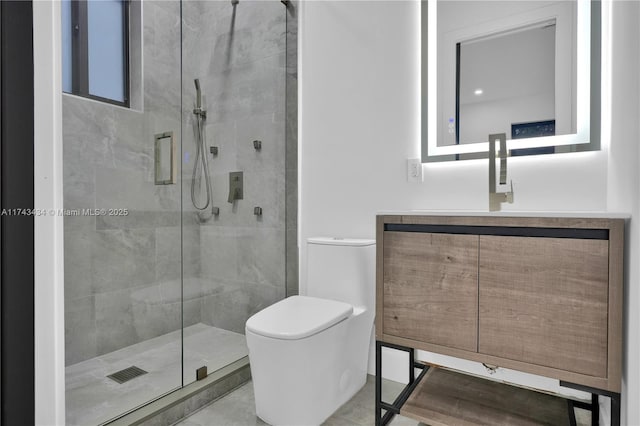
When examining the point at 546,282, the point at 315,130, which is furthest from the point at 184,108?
the point at 546,282

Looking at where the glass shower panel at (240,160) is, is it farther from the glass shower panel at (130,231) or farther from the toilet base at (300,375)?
the toilet base at (300,375)

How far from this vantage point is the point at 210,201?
82.8 inches

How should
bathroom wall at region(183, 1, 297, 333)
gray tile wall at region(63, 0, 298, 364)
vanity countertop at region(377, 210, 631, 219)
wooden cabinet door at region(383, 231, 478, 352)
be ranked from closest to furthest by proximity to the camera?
vanity countertop at region(377, 210, 631, 219)
wooden cabinet door at region(383, 231, 478, 352)
gray tile wall at region(63, 0, 298, 364)
bathroom wall at region(183, 1, 297, 333)

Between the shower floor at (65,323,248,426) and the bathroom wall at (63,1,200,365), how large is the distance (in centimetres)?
7

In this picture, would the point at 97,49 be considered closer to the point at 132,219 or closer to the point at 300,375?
the point at 132,219

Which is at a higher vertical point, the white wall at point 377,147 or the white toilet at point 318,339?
the white wall at point 377,147

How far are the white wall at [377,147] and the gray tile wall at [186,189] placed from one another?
0.16 m

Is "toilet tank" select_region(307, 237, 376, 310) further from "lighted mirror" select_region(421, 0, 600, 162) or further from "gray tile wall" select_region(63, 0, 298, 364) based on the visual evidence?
"lighted mirror" select_region(421, 0, 600, 162)

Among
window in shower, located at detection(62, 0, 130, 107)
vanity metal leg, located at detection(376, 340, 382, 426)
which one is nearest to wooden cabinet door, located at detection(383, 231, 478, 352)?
vanity metal leg, located at detection(376, 340, 382, 426)

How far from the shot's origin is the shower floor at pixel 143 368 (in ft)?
4.63

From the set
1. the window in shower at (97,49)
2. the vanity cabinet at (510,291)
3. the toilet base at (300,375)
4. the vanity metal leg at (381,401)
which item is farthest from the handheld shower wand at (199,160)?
the vanity metal leg at (381,401)

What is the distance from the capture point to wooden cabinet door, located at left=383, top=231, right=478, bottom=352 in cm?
123

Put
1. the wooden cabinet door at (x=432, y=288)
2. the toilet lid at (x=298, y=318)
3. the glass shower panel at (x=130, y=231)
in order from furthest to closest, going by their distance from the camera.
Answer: the glass shower panel at (x=130, y=231) → the toilet lid at (x=298, y=318) → the wooden cabinet door at (x=432, y=288)

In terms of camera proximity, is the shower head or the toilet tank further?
the shower head
